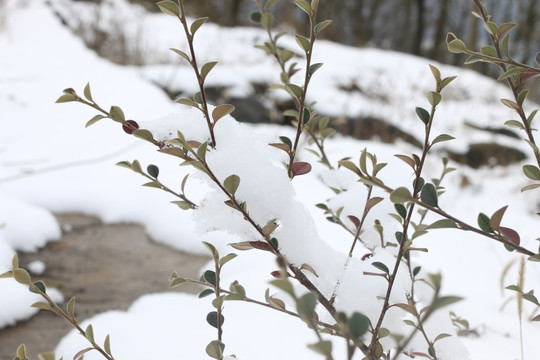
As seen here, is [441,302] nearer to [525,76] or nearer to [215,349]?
[215,349]

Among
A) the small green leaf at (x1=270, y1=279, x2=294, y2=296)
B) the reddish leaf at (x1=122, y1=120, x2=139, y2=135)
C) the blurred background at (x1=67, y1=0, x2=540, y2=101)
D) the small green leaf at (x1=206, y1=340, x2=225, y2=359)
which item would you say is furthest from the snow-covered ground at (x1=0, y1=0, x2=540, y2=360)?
the blurred background at (x1=67, y1=0, x2=540, y2=101)

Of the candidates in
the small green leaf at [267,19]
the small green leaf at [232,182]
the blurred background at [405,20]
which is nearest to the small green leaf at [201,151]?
the small green leaf at [232,182]

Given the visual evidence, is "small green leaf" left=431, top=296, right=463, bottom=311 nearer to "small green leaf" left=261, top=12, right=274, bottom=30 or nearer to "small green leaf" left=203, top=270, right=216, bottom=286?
"small green leaf" left=203, top=270, right=216, bottom=286

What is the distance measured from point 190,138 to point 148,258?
1195 millimetres

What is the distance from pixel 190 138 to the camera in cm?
59

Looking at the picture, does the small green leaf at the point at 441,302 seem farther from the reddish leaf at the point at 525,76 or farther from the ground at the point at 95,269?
the ground at the point at 95,269

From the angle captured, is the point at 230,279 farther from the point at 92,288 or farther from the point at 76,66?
the point at 76,66

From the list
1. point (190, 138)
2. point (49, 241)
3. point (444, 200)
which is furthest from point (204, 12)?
point (190, 138)

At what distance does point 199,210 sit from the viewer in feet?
1.99

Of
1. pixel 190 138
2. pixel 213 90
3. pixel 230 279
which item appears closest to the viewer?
pixel 190 138

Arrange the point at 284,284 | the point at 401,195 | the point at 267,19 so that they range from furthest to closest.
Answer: the point at 267,19, the point at 401,195, the point at 284,284

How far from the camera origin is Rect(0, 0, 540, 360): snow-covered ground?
1.99 feet

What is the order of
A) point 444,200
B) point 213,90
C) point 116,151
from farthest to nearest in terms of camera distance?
1. point 213,90
2. point 444,200
3. point 116,151

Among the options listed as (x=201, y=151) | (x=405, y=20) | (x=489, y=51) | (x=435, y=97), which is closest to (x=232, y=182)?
(x=201, y=151)
